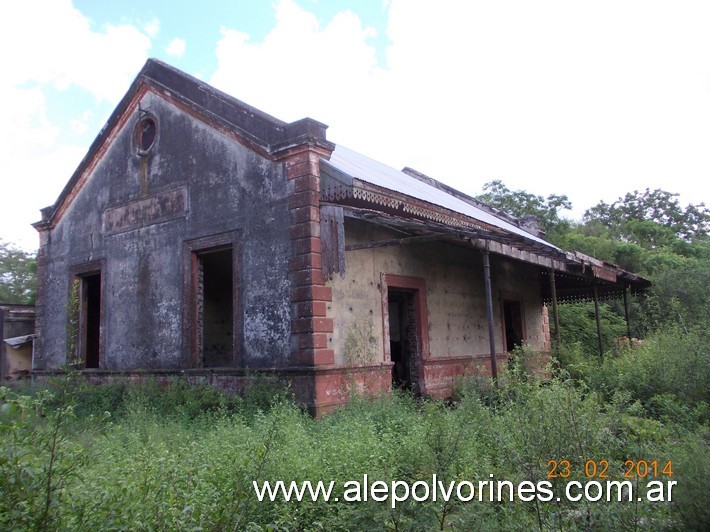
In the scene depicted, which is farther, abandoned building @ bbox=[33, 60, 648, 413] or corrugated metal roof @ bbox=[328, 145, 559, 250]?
corrugated metal roof @ bbox=[328, 145, 559, 250]

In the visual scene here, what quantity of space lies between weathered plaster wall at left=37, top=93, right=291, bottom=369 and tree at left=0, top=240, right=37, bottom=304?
1768 centimetres

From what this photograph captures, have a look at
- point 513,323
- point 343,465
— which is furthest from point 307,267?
point 513,323

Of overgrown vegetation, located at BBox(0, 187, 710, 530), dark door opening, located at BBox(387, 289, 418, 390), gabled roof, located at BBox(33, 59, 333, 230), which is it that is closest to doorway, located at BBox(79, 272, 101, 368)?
gabled roof, located at BBox(33, 59, 333, 230)

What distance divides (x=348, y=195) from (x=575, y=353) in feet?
23.7

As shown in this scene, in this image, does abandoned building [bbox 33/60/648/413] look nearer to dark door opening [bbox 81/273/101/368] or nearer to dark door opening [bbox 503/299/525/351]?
dark door opening [bbox 81/273/101/368]

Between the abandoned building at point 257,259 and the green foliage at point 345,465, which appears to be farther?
the abandoned building at point 257,259

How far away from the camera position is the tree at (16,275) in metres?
28.1

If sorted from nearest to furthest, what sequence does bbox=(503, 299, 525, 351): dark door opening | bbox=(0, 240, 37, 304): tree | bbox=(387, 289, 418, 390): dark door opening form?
bbox=(387, 289, 418, 390): dark door opening < bbox=(503, 299, 525, 351): dark door opening < bbox=(0, 240, 37, 304): tree

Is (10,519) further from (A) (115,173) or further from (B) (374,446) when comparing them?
(A) (115,173)

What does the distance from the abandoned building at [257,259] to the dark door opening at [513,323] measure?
1429mm

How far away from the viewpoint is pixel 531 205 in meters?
32.7

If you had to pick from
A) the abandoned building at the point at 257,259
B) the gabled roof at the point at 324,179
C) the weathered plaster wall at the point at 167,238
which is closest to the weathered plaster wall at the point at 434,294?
the abandoned building at the point at 257,259

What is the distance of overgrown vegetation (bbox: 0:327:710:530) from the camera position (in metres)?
3.40

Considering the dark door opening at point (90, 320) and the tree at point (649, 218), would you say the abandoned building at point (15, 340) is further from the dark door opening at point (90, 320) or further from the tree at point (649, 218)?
the tree at point (649, 218)
